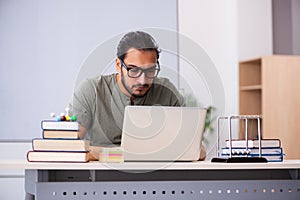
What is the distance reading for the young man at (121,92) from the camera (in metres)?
2.76

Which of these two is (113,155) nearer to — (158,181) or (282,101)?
(158,181)

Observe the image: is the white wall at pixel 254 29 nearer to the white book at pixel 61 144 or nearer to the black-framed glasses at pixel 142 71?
the black-framed glasses at pixel 142 71

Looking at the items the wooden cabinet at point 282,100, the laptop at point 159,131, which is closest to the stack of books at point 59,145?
the laptop at point 159,131

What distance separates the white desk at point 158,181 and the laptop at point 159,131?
5 cm

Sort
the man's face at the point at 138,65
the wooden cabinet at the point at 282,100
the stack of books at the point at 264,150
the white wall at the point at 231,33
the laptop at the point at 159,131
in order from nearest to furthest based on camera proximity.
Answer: the laptop at the point at 159,131 → the stack of books at the point at 264,150 → the man's face at the point at 138,65 → the wooden cabinet at the point at 282,100 → the white wall at the point at 231,33

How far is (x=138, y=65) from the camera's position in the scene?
273 cm

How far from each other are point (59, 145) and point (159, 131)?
385 millimetres

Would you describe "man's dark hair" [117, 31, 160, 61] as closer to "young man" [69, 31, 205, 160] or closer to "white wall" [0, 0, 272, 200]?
"young man" [69, 31, 205, 160]

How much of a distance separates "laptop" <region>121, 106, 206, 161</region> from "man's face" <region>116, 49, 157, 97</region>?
38 centimetres

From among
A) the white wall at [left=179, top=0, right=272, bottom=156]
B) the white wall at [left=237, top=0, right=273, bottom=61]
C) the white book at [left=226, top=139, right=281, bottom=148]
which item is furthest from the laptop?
the white wall at [left=237, top=0, right=273, bottom=61]

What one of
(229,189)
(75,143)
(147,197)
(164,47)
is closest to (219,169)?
(229,189)

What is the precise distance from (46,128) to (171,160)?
0.50 meters

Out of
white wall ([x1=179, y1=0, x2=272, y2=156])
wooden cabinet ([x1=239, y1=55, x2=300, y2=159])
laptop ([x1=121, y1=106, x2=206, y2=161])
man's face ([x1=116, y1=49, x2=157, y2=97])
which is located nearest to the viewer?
laptop ([x1=121, y1=106, x2=206, y2=161])

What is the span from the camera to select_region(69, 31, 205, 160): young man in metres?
2.76
